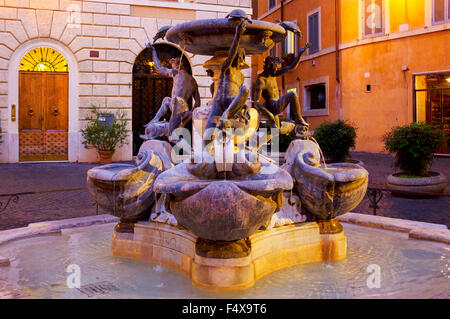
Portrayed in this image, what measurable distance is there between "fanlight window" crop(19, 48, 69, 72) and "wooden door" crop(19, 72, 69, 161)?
0.50 ft

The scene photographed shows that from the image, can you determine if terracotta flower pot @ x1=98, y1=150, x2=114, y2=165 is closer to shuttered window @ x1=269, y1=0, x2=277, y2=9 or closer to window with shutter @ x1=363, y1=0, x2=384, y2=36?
window with shutter @ x1=363, y1=0, x2=384, y2=36

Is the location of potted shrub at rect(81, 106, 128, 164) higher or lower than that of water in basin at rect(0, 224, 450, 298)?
higher

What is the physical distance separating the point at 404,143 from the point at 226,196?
6.50 m

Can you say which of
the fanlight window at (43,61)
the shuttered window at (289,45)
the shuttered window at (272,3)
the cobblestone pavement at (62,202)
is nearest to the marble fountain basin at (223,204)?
the cobblestone pavement at (62,202)

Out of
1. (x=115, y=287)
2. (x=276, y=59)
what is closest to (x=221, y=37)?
(x=276, y=59)

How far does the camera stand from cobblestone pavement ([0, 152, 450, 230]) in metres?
6.28

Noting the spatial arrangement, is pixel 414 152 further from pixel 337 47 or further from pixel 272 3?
pixel 272 3

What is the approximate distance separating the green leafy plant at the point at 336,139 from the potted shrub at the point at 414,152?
11.0 ft

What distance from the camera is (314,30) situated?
68.4ft

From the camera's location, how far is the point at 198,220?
2.98 meters

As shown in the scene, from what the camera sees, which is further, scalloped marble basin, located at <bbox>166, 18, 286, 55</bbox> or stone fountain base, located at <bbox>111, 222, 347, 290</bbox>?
scalloped marble basin, located at <bbox>166, 18, 286, 55</bbox>

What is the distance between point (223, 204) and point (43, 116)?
1193 centimetres

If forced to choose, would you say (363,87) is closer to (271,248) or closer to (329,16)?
(329,16)

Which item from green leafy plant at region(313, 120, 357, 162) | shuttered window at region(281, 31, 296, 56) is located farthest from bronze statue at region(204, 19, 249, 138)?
shuttered window at region(281, 31, 296, 56)
